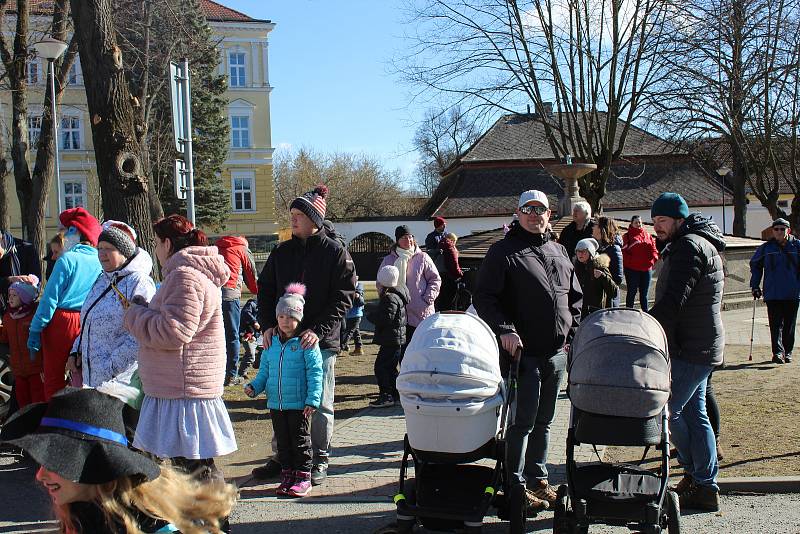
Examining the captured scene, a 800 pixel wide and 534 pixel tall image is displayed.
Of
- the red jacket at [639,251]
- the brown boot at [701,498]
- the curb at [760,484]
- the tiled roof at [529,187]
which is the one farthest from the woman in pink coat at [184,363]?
the tiled roof at [529,187]

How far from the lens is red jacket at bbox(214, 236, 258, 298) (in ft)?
34.9

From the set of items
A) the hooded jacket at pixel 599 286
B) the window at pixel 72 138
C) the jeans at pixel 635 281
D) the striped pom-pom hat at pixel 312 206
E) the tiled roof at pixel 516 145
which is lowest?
the jeans at pixel 635 281

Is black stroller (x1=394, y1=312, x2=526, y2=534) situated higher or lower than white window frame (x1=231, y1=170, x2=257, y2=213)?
lower

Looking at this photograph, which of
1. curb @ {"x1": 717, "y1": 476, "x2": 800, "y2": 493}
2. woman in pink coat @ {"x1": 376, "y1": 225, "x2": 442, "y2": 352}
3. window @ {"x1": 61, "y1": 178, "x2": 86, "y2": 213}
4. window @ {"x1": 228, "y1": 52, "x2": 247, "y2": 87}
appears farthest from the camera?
window @ {"x1": 228, "y1": 52, "x2": 247, "y2": 87}

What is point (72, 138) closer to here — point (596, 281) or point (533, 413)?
point (596, 281)

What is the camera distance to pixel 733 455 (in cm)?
677

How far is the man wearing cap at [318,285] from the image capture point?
21.3ft

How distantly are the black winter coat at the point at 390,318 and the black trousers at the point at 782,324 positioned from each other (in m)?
5.33

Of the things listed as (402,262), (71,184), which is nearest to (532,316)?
(402,262)

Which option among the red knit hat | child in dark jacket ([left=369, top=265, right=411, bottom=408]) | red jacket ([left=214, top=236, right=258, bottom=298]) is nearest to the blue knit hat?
child in dark jacket ([left=369, top=265, right=411, bottom=408])

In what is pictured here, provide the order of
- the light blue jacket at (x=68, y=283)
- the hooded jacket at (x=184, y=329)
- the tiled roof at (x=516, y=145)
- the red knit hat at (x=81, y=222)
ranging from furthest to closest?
the tiled roof at (x=516, y=145), the red knit hat at (x=81, y=222), the light blue jacket at (x=68, y=283), the hooded jacket at (x=184, y=329)

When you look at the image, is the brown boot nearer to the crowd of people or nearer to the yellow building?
the crowd of people

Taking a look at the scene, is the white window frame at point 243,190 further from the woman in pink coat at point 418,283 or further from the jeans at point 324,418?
the jeans at point 324,418

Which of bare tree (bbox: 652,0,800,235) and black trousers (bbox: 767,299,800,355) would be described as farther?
bare tree (bbox: 652,0,800,235)
